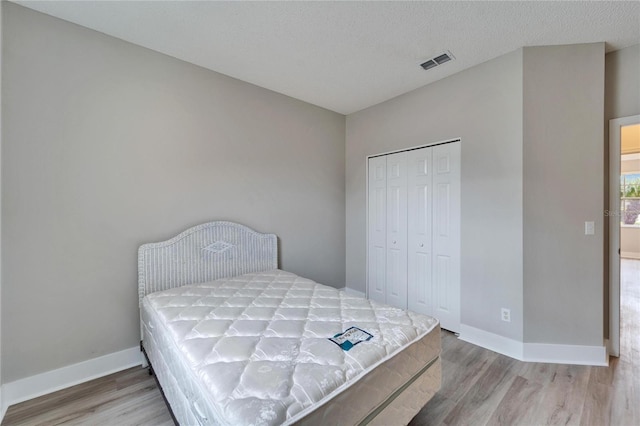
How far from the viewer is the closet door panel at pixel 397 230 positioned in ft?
10.9

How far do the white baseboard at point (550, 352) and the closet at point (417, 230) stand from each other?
0.42 metres

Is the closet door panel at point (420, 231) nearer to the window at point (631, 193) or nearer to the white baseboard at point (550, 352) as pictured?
the white baseboard at point (550, 352)

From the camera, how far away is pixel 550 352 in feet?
7.62

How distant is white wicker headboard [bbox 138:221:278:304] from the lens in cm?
229

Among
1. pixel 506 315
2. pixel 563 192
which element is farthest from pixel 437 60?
pixel 506 315

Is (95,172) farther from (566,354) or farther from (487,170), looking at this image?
(566,354)

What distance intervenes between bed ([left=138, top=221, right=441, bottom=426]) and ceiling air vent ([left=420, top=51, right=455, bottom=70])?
227 cm

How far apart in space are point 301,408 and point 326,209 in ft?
9.49

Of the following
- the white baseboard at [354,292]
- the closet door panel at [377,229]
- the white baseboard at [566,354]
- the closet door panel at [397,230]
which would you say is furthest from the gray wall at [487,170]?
the white baseboard at [354,292]

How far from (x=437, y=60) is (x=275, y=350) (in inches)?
109

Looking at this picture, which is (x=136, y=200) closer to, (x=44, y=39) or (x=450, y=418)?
(x=44, y=39)

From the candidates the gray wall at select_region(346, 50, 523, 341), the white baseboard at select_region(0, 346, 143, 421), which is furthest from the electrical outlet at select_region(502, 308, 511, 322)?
the white baseboard at select_region(0, 346, 143, 421)

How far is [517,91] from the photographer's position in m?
2.39

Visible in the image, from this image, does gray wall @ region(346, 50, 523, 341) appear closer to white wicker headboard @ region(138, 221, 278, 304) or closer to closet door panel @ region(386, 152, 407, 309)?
closet door panel @ region(386, 152, 407, 309)
